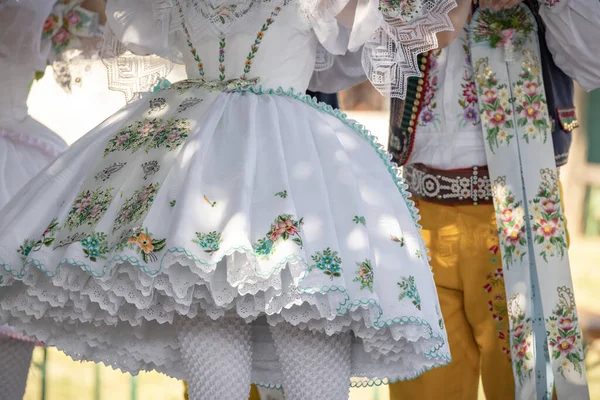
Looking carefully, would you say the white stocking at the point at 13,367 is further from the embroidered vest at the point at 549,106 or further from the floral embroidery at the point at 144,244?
the embroidered vest at the point at 549,106

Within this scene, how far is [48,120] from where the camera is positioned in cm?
463

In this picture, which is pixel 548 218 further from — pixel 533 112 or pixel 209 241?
pixel 209 241

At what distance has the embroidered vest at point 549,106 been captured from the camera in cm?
287

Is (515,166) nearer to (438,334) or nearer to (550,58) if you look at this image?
(550,58)

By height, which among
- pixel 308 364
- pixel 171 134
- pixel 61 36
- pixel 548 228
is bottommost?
pixel 308 364

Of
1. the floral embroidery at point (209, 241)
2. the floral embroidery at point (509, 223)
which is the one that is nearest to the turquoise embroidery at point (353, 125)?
the floral embroidery at point (209, 241)

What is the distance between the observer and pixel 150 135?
7.23ft

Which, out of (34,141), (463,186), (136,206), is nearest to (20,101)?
(34,141)

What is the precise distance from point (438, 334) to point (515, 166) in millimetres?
899

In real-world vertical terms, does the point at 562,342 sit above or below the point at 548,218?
below

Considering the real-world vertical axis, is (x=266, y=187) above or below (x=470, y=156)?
below

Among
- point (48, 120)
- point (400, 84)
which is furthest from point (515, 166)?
point (48, 120)

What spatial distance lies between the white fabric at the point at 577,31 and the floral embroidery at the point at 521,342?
722mm

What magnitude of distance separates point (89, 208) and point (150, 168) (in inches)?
6.5
